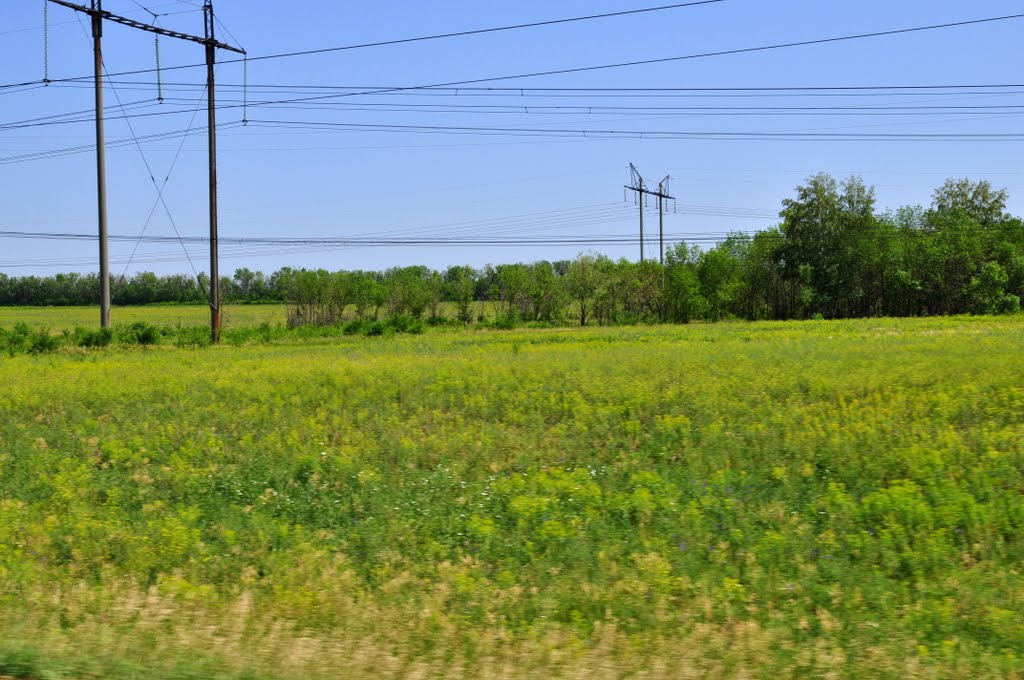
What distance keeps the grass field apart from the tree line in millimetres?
52957

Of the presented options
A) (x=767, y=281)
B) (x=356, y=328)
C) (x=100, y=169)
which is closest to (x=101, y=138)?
(x=100, y=169)

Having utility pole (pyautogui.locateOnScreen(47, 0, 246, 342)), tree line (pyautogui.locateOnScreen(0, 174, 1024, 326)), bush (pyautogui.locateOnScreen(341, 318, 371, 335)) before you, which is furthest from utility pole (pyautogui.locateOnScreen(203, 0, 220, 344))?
tree line (pyautogui.locateOnScreen(0, 174, 1024, 326))

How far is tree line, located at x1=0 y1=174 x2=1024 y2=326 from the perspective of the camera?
237 feet

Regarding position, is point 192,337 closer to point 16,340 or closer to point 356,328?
point 16,340

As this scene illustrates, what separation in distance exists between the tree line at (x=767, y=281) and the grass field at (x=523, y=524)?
174 ft

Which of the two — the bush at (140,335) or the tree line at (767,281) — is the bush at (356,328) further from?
the tree line at (767,281)

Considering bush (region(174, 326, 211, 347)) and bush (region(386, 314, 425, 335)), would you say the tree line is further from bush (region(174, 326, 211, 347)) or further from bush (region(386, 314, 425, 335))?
bush (region(174, 326, 211, 347))

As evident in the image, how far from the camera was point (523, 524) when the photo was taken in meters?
10.7

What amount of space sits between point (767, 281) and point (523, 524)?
70.9 metres

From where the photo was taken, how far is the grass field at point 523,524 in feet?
20.1

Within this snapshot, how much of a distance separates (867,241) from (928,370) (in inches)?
2308

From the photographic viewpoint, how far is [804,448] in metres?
13.2

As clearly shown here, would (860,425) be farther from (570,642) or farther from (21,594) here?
(21,594)

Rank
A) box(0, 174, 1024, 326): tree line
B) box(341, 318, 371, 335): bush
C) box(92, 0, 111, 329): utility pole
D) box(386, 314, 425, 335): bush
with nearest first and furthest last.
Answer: box(92, 0, 111, 329): utility pole < box(341, 318, 371, 335): bush < box(386, 314, 425, 335): bush < box(0, 174, 1024, 326): tree line
